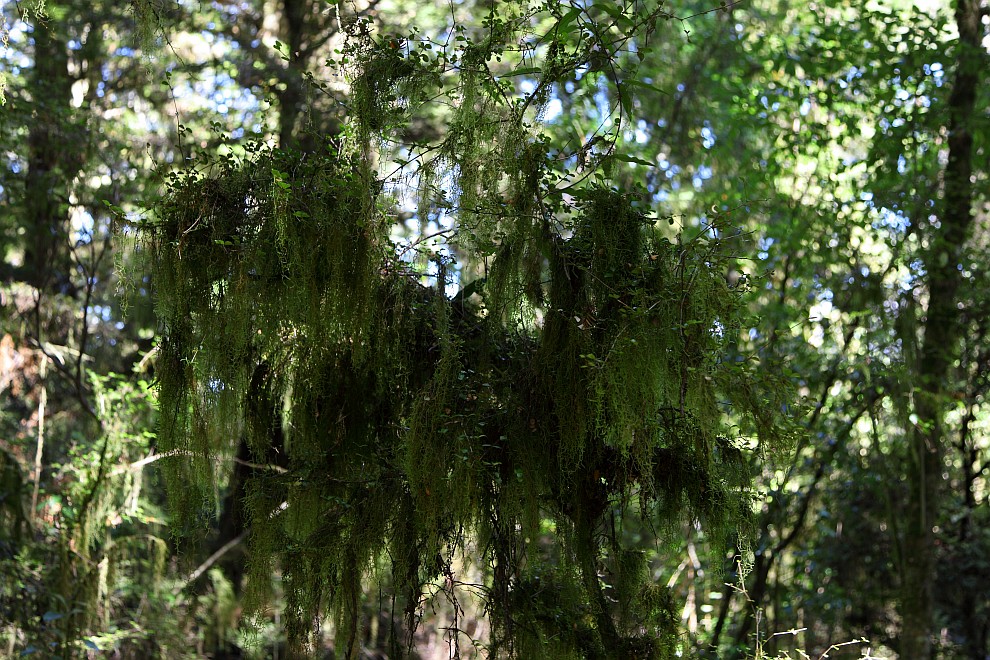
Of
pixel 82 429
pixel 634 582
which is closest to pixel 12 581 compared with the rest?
pixel 82 429

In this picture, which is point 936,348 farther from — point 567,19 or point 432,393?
point 432,393

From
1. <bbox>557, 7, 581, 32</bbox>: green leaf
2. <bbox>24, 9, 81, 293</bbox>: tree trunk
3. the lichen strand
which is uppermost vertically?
<bbox>24, 9, 81, 293</bbox>: tree trunk

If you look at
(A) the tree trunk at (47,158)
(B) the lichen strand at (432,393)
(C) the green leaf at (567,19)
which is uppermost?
(A) the tree trunk at (47,158)

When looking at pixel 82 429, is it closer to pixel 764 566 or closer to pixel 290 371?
pixel 290 371

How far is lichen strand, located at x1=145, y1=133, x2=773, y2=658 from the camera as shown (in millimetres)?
2750

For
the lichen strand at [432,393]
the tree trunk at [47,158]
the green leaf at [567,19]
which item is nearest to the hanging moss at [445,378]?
the lichen strand at [432,393]

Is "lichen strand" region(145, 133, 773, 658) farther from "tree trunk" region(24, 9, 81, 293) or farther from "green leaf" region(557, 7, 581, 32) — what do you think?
"tree trunk" region(24, 9, 81, 293)

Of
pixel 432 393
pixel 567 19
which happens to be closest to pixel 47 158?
pixel 432 393

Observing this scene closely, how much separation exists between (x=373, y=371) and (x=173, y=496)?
2.57ft

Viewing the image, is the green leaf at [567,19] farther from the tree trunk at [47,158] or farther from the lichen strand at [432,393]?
the tree trunk at [47,158]

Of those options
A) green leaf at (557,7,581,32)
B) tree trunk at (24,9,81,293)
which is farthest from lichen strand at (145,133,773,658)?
tree trunk at (24,9,81,293)

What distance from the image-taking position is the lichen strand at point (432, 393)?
2.75 metres

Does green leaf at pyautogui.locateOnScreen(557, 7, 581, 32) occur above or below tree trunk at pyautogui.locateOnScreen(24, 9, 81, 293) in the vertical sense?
below

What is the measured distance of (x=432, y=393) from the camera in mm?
2889
